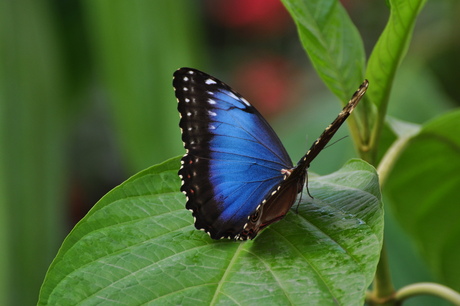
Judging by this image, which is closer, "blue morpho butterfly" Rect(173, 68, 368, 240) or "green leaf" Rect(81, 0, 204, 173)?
"blue morpho butterfly" Rect(173, 68, 368, 240)

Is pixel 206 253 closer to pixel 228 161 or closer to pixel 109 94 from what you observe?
pixel 228 161

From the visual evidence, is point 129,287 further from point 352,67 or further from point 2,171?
point 2,171

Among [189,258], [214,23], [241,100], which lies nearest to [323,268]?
[189,258]

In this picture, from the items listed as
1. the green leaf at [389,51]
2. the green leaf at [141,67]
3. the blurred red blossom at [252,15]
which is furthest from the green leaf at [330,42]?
the blurred red blossom at [252,15]

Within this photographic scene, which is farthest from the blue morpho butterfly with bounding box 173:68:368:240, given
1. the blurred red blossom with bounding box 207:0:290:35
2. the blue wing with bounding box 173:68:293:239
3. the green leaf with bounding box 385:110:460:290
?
the blurred red blossom with bounding box 207:0:290:35

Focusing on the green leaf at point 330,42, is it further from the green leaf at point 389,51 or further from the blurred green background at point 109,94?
the blurred green background at point 109,94

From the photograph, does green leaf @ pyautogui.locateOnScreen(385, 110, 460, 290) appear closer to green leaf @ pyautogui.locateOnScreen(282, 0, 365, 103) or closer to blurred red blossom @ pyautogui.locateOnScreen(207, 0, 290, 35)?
green leaf @ pyautogui.locateOnScreen(282, 0, 365, 103)
